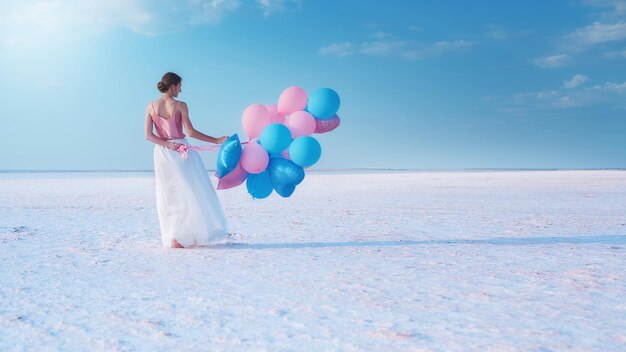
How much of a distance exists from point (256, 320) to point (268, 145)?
10.0 feet

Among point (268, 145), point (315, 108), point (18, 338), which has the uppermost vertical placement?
point (315, 108)

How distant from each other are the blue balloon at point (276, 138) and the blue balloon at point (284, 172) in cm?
17

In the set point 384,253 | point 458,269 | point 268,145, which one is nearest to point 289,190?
point 268,145

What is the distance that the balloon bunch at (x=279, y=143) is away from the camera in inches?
245

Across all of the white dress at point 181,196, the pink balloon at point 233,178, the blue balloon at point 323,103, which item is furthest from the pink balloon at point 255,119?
the white dress at point 181,196

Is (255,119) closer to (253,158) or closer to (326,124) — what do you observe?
(253,158)

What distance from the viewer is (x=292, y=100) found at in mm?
6660

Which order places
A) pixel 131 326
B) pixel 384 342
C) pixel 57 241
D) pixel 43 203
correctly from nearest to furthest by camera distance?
pixel 384 342 → pixel 131 326 → pixel 57 241 → pixel 43 203

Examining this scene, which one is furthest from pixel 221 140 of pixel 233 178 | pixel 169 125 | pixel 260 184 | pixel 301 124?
pixel 301 124

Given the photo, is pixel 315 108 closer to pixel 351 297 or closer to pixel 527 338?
pixel 351 297

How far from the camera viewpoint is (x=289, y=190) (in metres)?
6.66

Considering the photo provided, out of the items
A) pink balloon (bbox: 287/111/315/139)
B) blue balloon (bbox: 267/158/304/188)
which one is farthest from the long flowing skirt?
pink balloon (bbox: 287/111/315/139)

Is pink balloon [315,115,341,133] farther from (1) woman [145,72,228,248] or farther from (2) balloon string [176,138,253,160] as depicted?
(1) woman [145,72,228,248]

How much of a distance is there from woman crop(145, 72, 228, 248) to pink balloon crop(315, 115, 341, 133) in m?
1.19
